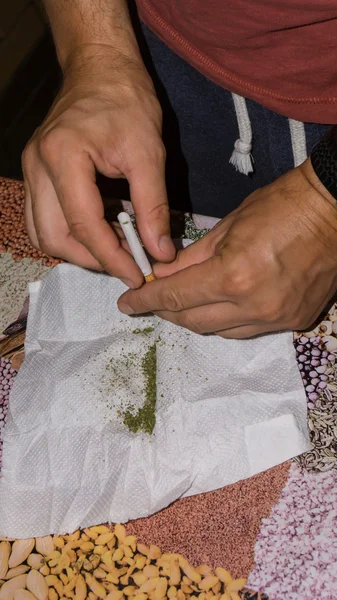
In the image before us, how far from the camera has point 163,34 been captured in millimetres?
922

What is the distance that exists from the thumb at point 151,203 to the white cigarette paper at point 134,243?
1 centimetres

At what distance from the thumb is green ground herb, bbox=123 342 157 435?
0.19 meters

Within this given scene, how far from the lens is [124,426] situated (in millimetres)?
784

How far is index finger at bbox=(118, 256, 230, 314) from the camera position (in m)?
0.68

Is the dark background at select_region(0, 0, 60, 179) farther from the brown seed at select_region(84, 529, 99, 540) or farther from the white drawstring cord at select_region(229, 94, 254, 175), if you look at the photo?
the brown seed at select_region(84, 529, 99, 540)

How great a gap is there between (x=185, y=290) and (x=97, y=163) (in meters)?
0.19

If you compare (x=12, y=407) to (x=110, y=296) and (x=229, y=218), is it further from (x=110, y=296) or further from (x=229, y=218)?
(x=229, y=218)

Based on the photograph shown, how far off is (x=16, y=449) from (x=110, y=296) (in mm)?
269

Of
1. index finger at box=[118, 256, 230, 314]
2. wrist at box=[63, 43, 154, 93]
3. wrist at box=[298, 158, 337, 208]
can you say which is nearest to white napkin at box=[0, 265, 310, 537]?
index finger at box=[118, 256, 230, 314]

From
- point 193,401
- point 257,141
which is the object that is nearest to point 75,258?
point 193,401

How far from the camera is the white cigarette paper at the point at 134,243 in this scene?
695 millimetres

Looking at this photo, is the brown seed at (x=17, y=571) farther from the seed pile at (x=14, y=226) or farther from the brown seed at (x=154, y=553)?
the seed pile at (x=14, y=226)

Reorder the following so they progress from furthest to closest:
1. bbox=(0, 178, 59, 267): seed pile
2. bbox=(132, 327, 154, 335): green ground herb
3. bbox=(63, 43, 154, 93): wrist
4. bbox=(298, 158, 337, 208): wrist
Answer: bbox=(0, 178, 59, 267): seed pile < bbox=(132, 327, 154, 335): green ground herb < bbox=(63, 43, 154, 93): wrist < bbox=(298, 158, 337, 208): wrist

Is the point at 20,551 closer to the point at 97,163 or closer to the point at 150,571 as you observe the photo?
the point at 150,571
